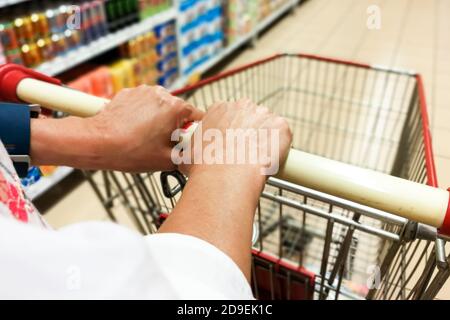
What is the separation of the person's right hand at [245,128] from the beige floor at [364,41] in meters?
1.57

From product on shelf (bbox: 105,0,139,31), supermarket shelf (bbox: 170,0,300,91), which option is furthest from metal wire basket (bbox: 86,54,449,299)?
supermarket shelf (bbox: 170,0,300,91)

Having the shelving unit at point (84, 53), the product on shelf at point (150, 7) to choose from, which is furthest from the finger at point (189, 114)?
the product on shelf at point (150, 7)

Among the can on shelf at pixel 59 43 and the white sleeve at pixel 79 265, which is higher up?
the white sleeve at pixel 79 265

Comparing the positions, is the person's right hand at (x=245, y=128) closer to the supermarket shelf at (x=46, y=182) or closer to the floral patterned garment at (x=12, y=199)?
the floral patterned garment at (x=12, y=199)

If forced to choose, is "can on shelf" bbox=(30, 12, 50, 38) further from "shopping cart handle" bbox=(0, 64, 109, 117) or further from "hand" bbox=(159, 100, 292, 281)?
"hand" bbox=(159, 100, 292, 281)

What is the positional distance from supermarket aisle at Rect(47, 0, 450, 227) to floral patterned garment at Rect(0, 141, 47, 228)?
1.49 meters

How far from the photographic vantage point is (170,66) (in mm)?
2916

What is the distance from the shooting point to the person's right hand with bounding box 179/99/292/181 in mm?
529

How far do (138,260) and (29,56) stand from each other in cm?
186

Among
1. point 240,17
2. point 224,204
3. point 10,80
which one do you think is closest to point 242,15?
point 240,17

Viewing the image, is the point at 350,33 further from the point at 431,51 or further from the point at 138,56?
the point at 138,56

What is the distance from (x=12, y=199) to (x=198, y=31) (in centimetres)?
289

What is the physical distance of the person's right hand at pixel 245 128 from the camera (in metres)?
0.53

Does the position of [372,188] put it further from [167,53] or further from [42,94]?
[167,53]
